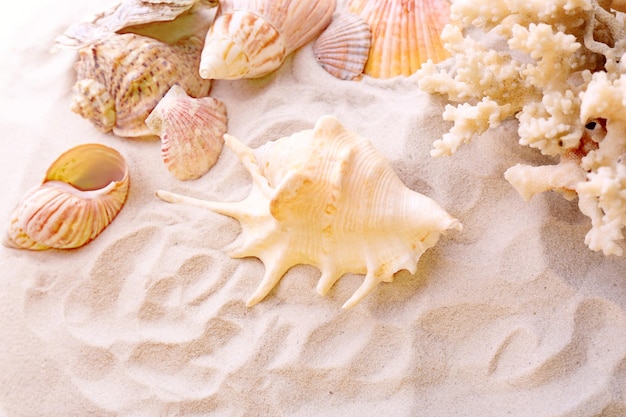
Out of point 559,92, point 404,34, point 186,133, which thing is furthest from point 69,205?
point 559,92

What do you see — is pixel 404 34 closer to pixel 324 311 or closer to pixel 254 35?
pixel 254 35

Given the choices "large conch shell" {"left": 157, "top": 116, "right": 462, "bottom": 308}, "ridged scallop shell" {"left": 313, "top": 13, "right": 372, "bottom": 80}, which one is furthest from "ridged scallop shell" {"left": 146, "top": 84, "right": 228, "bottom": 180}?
"ridged scallop shell" {"left": 313, "top": 13, "right": 372, "bottom": 80}

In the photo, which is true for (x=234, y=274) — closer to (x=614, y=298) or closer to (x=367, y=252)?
(x=367, y=252)

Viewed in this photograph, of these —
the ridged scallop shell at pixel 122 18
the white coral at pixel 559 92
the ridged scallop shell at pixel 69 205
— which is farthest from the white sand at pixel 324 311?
the ridged scallop shell at pixel 122 18

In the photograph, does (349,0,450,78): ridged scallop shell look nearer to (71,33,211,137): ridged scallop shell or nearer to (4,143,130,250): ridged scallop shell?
(71,33,211,137): ridged scallop shell

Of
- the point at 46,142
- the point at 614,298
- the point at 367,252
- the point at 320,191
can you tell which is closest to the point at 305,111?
the point at 320,191
